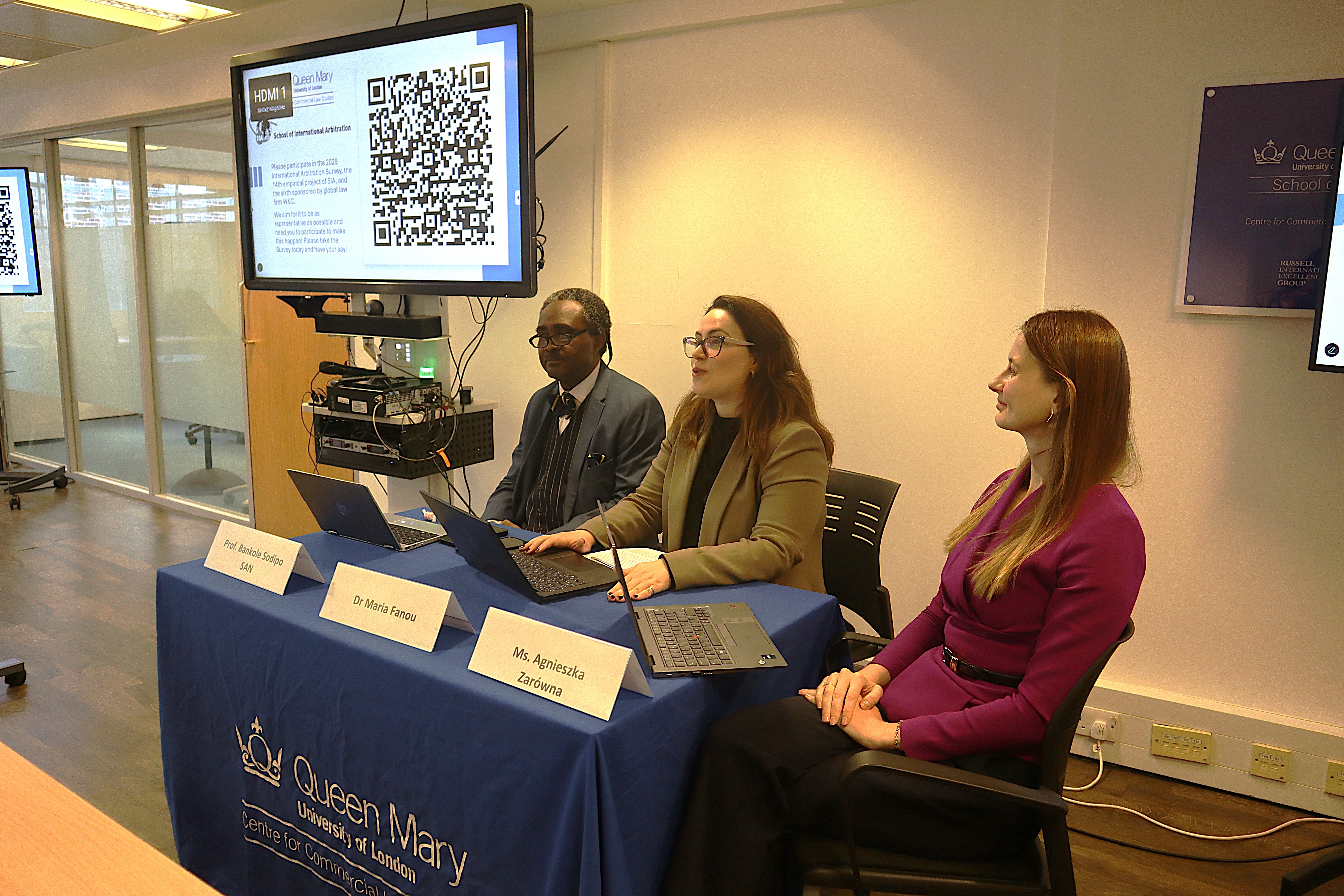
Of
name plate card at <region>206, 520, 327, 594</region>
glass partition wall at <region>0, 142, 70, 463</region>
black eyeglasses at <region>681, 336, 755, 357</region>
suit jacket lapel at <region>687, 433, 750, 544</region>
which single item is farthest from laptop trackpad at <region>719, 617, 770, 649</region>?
glass partition wall at <region>0, 142, 70, 463</region>

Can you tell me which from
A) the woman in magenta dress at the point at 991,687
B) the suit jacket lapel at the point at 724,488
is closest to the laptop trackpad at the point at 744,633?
the woman in magenta dress at the point at 991,687

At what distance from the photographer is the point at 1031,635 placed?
152cm

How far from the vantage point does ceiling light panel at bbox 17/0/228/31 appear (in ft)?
12.7

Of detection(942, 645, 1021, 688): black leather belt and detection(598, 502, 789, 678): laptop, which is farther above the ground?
detection(598, 502, 789, 678): laptop

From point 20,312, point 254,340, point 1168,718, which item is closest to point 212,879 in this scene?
point 1168,718

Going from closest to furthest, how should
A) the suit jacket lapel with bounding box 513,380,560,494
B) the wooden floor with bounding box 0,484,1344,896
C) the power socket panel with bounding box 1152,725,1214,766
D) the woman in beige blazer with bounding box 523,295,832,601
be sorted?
the woman in beige blazer with bounding box 523,295,832,601
the wooden floor with bounding box 0,484,1344,896
the power socket panel with bounding box 1152,725,1214,766
the suit jacket lapel with bounding box 513,380,560,494

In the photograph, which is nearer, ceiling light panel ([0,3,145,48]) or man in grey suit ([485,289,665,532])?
Result: man in grey suit ([485,289,665,532])

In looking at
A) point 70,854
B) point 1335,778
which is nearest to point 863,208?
point 1335,778

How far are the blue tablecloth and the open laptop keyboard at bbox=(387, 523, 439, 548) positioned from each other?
0.06 m

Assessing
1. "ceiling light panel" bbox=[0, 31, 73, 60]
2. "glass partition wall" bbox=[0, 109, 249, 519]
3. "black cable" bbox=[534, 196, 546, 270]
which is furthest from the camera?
"glass partition wall" bbox=[0, 109, 249, 519]

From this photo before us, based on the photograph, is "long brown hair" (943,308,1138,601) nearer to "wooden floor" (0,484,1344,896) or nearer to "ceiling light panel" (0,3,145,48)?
"wooden floor" (0,484,1344,896)

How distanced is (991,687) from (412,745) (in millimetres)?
1015

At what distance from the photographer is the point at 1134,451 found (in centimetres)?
164

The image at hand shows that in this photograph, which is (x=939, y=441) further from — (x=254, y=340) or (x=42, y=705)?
(x=254, y=340)
